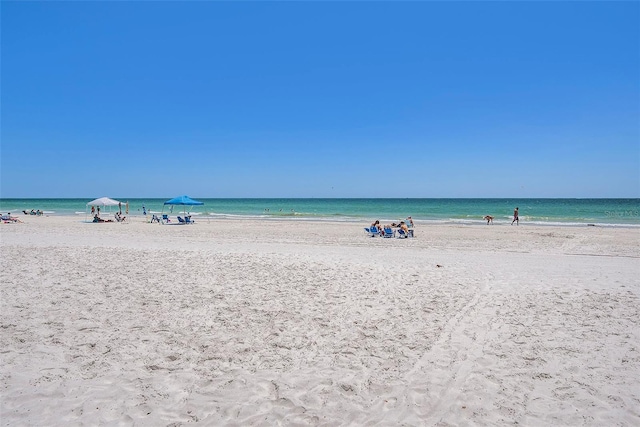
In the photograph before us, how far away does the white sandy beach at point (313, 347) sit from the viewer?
3.57 metres

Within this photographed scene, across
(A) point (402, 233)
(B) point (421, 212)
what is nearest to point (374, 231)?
(A) point (402, 233)

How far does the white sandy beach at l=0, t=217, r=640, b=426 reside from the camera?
140 inches

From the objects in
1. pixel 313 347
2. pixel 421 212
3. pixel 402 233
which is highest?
pixel 421 212

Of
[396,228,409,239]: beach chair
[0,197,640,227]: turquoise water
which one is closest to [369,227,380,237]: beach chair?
[396,228,409,239]: beach chair

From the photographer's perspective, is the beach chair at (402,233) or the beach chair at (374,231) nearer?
the beach chair at (402,233)

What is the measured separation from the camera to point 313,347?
4918mm

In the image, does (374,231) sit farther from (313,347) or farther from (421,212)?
(421,212)

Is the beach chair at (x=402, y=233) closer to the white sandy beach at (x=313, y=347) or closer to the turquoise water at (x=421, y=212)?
the white sandy beach at (x=313, y=347)

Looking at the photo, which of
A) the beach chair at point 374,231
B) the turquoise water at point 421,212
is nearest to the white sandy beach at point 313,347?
the beach chair at point 374,231

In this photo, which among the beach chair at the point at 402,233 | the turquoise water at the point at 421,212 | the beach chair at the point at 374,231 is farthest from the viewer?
the turquoise water at the point at 421,212

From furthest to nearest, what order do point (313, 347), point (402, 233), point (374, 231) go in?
point (374, 231) < point (402, 233) < point (313, 347)

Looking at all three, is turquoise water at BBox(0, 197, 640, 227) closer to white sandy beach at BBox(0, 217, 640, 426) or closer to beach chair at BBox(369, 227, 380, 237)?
beach chair at BBox(369, 227, 380, 237)

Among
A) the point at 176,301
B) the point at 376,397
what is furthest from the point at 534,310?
the point at 176,301

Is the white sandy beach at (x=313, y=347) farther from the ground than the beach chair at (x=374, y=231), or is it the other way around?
the beach chair at (x=374, y=231)
